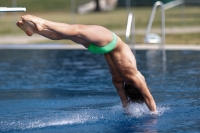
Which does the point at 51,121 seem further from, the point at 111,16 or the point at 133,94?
the point at 111,16

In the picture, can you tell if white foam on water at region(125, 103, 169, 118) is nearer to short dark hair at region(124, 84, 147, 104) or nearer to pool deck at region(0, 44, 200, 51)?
short dark hair at region(124, 84, 147, 104)

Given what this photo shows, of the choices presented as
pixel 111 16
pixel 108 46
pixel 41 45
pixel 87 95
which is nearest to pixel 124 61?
pixel 108 46

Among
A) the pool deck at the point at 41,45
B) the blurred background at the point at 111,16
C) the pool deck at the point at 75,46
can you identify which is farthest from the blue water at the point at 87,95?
the blurred background at the point at 111,16

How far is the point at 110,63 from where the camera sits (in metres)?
9.56

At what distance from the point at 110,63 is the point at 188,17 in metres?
28.9

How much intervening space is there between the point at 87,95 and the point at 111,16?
102ft

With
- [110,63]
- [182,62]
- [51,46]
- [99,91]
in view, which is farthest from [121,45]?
[51,46]

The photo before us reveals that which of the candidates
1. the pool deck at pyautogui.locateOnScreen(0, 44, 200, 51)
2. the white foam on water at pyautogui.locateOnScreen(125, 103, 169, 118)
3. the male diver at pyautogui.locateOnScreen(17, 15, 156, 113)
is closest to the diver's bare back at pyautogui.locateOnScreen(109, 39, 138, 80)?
the male diver at pyautogui.locateOnScreen(17, 15, 156, 113)

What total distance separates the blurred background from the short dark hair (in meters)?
13.9

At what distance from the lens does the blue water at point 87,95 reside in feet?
29.6

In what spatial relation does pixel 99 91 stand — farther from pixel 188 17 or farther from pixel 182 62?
pixel 188 17

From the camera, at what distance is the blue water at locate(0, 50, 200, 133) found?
903 cm

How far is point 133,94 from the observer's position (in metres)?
9.66

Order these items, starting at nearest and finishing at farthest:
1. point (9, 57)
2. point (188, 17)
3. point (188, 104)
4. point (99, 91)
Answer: point (188, 104), point (99, 91), point (9, 57), point (188, 17)
